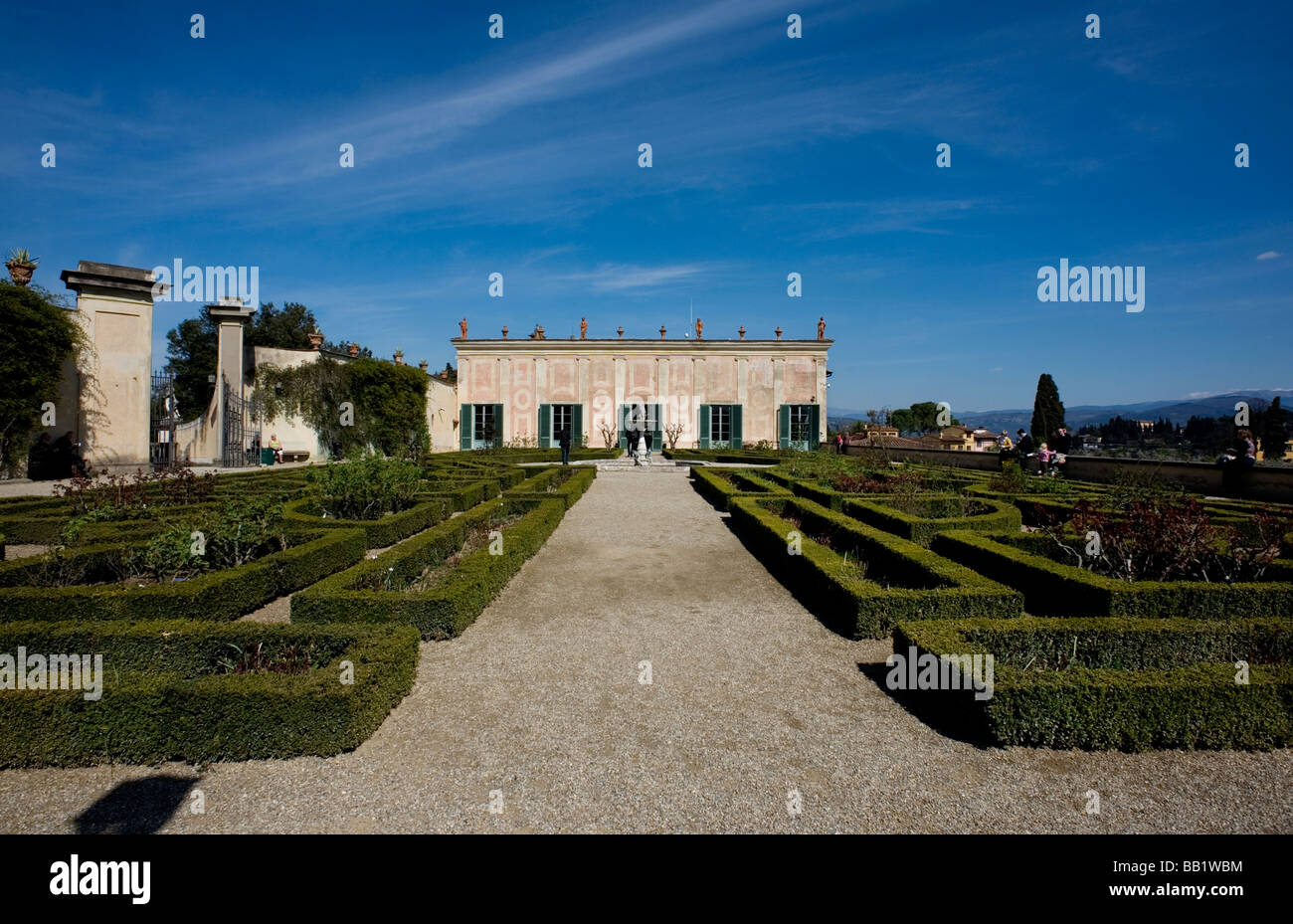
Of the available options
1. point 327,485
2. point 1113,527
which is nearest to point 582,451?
point 327,485

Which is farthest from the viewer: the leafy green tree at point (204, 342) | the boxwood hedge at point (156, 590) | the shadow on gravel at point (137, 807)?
the leafy green tree at point (204, 342)

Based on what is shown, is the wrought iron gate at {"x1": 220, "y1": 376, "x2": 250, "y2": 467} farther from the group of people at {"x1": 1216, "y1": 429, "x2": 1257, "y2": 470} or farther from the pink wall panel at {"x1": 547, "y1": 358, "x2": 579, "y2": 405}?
the group of people at {"x1": 1216, "y1": 429, "x2": 1257, "y2": 470}

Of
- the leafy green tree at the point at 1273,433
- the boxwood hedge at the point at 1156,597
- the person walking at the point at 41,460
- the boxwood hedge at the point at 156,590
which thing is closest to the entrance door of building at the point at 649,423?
the person walking at the point at 41,460

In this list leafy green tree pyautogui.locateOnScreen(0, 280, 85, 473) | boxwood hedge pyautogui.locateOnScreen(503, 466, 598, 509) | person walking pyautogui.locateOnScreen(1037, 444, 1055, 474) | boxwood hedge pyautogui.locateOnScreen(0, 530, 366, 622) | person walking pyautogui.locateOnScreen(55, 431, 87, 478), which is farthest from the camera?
person walking pyautogui.locateOnScreen(1037, 444, 1055, 474)

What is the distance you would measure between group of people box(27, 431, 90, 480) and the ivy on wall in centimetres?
561

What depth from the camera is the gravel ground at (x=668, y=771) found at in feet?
9.53

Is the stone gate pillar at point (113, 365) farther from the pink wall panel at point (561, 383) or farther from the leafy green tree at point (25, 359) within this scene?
the pink wall panel at point (561, 383)

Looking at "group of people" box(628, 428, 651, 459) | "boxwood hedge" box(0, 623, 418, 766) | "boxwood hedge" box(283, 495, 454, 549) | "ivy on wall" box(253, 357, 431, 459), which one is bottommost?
"boxwood hedge" box(0, 623, 418, 766)

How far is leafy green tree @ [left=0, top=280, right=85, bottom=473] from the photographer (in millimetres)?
14398

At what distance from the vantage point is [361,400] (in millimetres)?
23031

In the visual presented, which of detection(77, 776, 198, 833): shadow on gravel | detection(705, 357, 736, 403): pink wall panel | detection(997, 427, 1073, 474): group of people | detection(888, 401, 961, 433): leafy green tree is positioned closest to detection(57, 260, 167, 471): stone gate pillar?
detection(77, 776, 198, 833): shadow on gravel

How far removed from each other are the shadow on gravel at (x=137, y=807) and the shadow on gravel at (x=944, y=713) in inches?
151

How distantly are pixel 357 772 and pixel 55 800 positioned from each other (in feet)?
4.26
